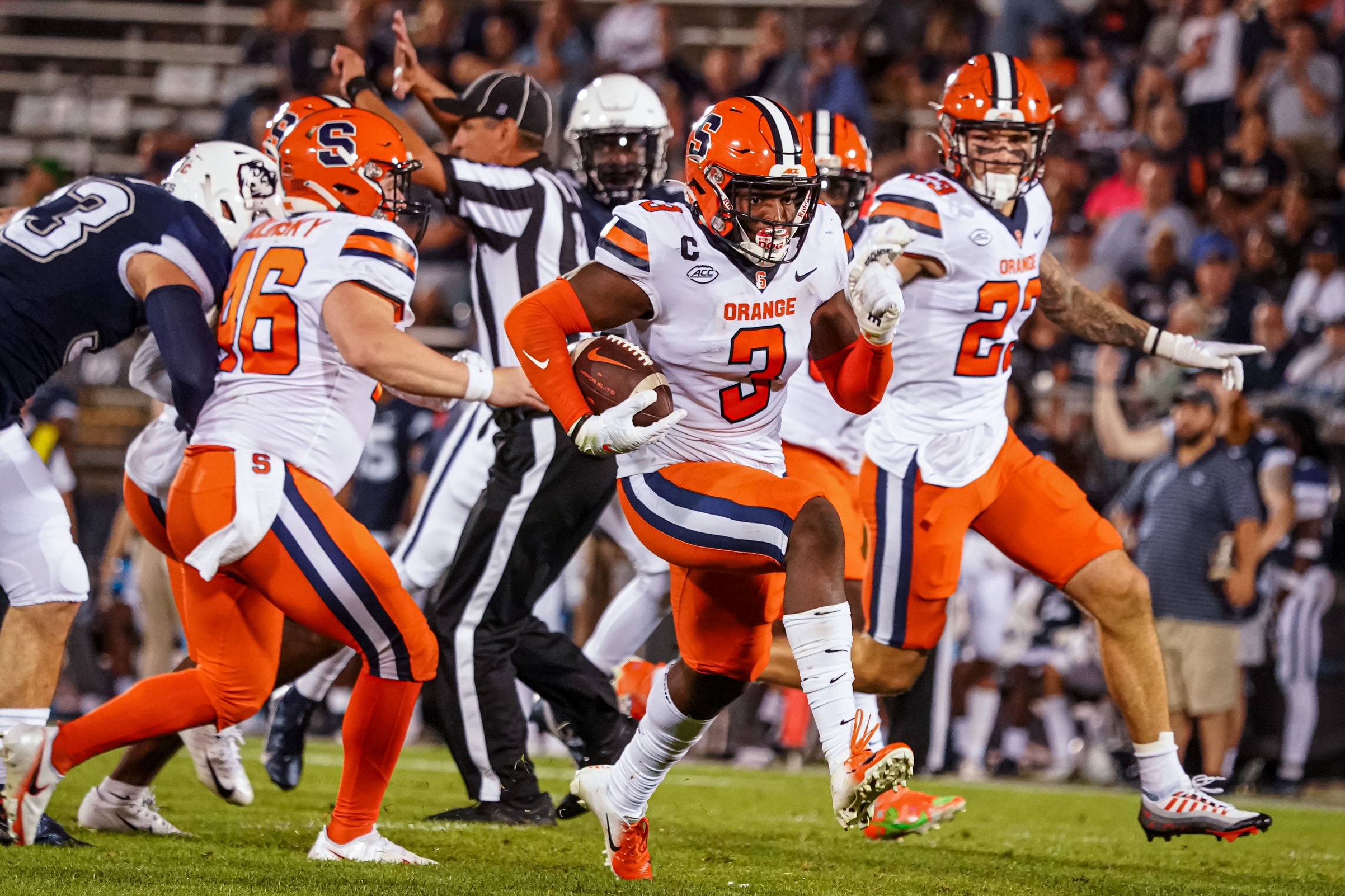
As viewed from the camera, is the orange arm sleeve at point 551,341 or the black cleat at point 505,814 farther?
the black cleat at point 505,814

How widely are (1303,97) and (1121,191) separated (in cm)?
141

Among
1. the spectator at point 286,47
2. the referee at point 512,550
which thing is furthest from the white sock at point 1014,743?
the spectator at point 286,47

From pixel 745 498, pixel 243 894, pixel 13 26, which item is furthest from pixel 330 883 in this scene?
pixel 13 26

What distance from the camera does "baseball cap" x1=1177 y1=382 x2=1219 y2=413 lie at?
8.32 metres

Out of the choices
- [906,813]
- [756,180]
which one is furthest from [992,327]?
[906,813]

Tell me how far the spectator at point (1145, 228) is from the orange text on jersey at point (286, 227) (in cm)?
778

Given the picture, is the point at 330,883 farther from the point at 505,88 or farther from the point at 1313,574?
the point at 1313,574

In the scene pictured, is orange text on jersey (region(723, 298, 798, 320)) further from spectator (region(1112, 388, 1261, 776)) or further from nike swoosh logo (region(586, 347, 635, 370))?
spectator (region(1112, 388, 1261, 776))

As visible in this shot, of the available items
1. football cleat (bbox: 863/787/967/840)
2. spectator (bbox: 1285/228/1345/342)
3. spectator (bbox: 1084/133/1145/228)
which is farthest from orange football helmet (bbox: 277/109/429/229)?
spectator (bbox: 1084/133/1145/228)

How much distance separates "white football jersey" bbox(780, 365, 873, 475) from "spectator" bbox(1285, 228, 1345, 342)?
5.35m

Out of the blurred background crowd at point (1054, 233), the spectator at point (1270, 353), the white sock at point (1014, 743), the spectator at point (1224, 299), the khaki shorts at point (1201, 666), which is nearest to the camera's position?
the khaki shorts at point (1201, 666)

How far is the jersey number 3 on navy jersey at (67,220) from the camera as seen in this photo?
466 cm

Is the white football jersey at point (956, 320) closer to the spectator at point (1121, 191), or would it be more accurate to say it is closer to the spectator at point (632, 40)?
the spectator at point (1121, 191)

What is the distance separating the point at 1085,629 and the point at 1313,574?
4.10ft
